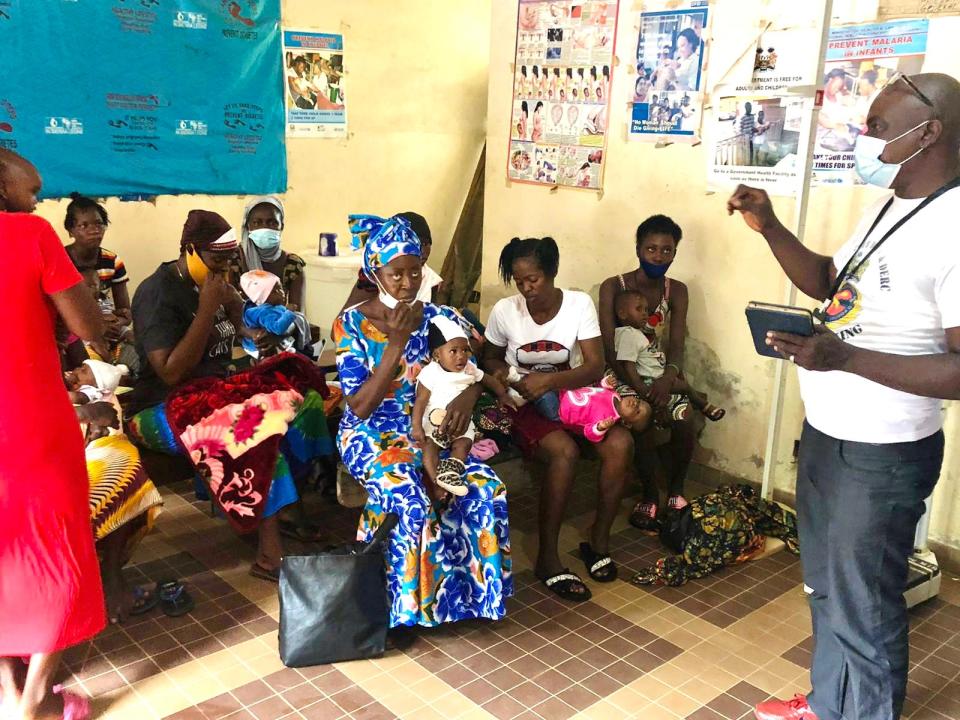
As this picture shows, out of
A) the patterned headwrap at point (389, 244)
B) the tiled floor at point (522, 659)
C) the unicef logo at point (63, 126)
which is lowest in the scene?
the tiled floor at point (522, 659)

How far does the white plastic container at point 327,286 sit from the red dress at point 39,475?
299 centimetres

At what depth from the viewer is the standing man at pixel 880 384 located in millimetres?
2041

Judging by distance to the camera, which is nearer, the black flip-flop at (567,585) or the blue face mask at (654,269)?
the black flip-flop at (567,585)

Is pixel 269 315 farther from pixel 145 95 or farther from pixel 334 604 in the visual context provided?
pixel 145 95

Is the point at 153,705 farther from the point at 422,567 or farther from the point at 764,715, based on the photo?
the point at 764,715

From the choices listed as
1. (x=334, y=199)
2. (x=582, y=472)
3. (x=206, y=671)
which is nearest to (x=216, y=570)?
(x=206, y=671)

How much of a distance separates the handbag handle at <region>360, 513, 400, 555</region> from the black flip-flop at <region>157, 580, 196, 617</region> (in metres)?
0.80

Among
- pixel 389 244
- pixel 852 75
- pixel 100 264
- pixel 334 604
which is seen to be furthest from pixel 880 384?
pixel 100 264

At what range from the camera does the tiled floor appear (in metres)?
2.66

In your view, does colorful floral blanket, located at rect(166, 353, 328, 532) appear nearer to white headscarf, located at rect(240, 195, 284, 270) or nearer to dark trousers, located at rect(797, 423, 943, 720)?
white headscarf, located at rect(240, 195, 284, 270)

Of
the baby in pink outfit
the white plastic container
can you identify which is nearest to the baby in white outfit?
the baby in pink outfit

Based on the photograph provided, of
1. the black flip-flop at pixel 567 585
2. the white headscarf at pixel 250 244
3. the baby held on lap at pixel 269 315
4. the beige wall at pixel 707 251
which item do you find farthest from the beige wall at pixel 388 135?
the black flip-flop at pixel 567 585

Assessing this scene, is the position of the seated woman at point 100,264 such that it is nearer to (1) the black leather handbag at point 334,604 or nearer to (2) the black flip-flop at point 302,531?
(2) the black flip-flop at point 302,531

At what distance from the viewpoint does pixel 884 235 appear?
2.14m
